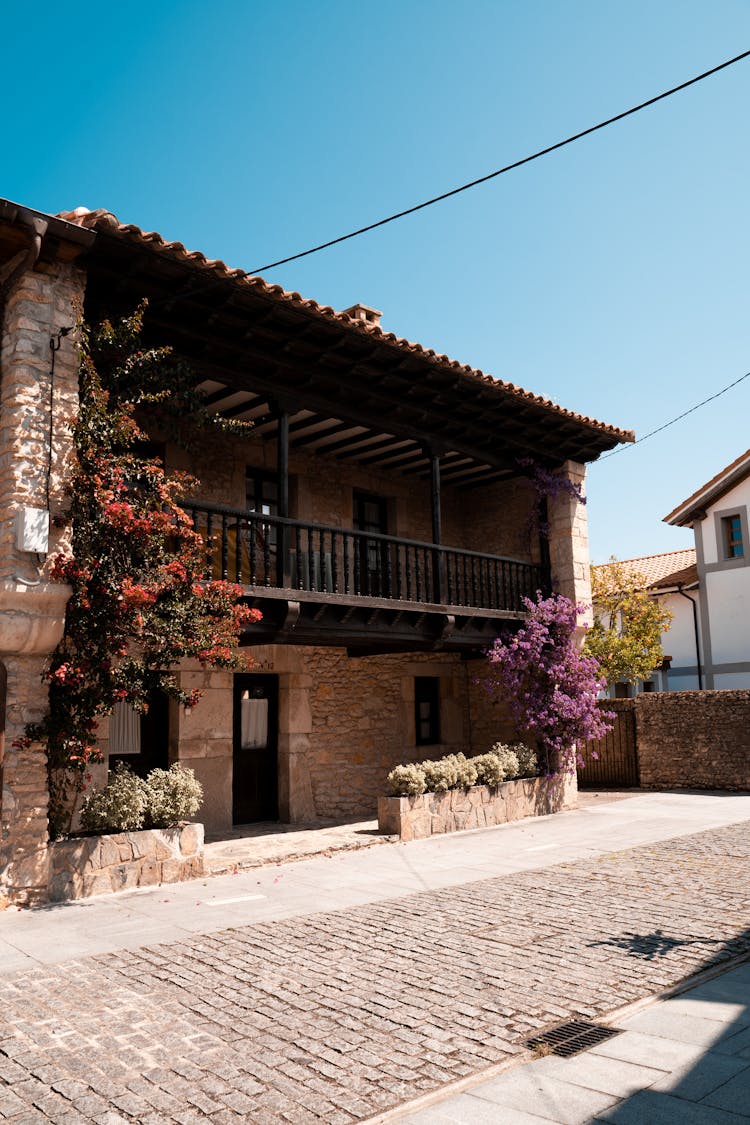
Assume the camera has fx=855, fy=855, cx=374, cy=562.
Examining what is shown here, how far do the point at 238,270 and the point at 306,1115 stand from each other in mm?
7058

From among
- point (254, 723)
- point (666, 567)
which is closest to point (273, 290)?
point (254, 723)

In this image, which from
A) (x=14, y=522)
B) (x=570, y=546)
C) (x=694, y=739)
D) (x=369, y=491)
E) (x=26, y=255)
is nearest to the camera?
(x=14, y=522)

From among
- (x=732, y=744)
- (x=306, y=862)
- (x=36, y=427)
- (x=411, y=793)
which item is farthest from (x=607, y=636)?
(x=36, y=427)

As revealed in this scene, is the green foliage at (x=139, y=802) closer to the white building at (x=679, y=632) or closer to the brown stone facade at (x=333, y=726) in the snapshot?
the brown stone facade at (x=333, y=726)

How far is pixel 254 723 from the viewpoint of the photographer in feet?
37.6

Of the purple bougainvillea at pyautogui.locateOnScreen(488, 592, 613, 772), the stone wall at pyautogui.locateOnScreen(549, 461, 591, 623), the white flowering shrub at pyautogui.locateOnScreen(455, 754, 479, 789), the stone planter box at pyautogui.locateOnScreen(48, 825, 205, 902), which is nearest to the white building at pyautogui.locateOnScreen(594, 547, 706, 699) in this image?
the stone wall at pyautogui.locateOnScreen(549, 461, 591, 623)

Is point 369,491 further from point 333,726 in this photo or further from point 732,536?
point 732,536

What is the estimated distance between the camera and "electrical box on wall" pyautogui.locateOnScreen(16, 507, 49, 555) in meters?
6.90

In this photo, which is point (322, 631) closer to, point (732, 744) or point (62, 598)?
point (62, 598)

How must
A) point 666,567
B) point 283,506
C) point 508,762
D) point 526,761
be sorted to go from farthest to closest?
point 666,567 < point 526,761 < point 508,762 < point 283,506

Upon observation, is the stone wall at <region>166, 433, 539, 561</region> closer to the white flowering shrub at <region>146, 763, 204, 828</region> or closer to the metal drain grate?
the white flowering shrub at <region>146, 763, 204, 828</region>

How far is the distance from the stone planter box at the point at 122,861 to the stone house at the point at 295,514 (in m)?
0.25

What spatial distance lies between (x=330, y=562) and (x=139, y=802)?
360 centimetres

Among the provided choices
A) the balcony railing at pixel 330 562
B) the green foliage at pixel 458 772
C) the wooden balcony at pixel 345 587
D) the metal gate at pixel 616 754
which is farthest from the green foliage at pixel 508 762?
the metal gate at pixel 616 754
